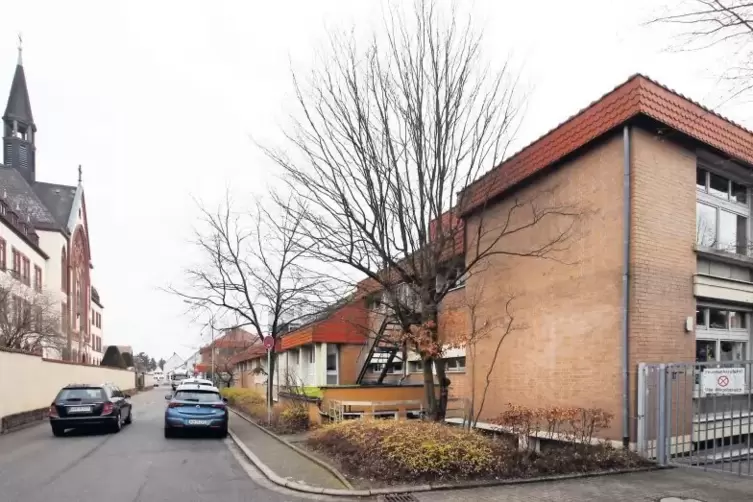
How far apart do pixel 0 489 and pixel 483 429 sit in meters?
9.20

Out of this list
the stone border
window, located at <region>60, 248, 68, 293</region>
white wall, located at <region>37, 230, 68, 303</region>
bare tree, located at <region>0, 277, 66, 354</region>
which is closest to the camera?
the stone border

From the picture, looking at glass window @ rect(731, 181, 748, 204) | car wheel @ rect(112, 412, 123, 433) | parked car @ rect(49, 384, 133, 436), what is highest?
glass window @ rect(731, 181, 748, 204)

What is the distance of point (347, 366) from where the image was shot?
78.0ft

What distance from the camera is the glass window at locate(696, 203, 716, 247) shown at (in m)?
11.0

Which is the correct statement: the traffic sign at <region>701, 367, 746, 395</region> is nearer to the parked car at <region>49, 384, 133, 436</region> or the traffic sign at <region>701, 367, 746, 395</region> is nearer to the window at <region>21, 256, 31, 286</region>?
the parked car at <region>49, 384, 133, 436</region>

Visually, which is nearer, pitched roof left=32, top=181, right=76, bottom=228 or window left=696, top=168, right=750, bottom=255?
window left=696, top=168, right=750, bottom=255

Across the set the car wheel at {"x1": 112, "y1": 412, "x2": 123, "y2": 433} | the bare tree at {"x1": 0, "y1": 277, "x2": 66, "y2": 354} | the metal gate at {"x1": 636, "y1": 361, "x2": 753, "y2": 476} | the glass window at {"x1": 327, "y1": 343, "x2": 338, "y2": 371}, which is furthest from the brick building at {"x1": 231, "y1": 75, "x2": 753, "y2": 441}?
the bare tree at {"x1": 0, "y1": 277, "x2": 66, "y2": 354}

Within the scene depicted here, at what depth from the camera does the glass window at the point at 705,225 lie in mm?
11008

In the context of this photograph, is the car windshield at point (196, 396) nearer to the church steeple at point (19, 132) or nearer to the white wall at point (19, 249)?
the white wall at point (19, 249)

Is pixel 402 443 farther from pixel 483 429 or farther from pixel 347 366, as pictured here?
pixel 347 366

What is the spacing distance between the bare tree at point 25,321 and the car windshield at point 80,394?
782 cm

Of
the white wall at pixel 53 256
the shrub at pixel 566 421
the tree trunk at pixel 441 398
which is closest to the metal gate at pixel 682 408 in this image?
the shrub at pixel 566 421

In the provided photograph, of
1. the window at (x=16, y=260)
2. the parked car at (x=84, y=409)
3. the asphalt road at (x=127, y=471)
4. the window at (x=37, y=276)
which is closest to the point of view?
the asphalt road at (x=127, y=471)

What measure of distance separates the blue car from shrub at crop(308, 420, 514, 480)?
257 inches
